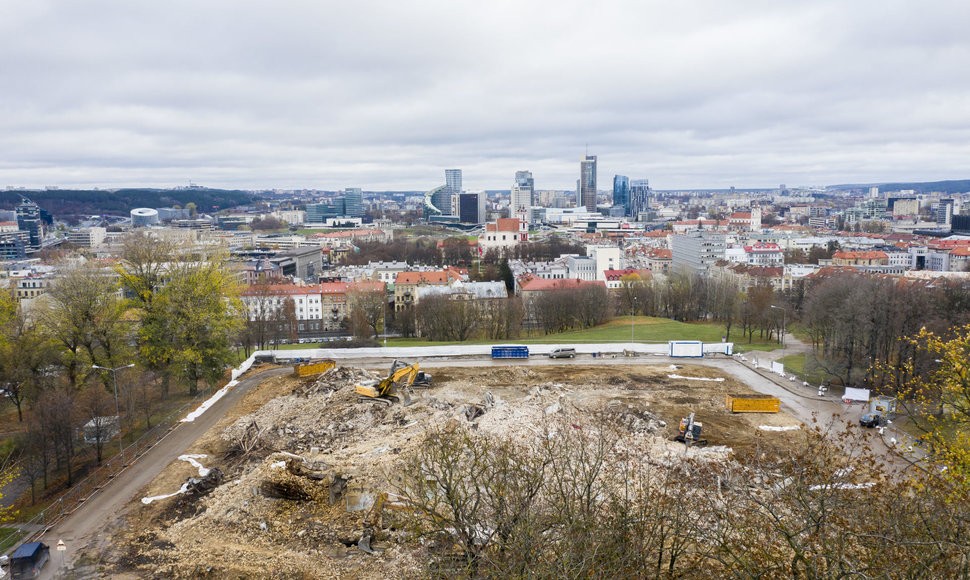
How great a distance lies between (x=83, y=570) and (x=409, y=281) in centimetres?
6727

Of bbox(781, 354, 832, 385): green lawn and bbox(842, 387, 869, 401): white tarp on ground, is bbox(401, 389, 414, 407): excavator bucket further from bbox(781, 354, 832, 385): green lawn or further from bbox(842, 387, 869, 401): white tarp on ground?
bbox(781, 354, 832, 385): green lawn

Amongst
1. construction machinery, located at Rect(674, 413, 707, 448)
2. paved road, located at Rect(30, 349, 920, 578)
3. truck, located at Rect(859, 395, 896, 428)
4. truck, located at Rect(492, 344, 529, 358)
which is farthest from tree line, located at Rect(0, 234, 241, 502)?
truck, located at Rect(859, 395, 896, 428)

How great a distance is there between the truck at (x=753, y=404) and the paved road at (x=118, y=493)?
2638 centimetres

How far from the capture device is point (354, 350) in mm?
43406

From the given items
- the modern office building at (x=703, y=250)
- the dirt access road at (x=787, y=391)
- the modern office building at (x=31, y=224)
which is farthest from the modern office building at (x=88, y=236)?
the dirt access road at (x=787, y=391)

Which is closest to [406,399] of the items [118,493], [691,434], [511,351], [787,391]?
[118,493]

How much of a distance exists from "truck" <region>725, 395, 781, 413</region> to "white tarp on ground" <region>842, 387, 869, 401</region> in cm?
481

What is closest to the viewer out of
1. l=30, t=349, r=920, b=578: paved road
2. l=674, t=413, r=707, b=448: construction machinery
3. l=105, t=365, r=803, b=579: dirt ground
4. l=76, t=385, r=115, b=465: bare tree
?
l=105, t=365, r=803, b=579: dirt ground

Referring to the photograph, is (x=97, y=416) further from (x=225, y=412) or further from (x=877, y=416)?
(x=877, y=416)

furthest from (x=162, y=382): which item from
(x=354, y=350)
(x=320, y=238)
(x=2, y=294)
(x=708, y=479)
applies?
(x=320, y=238)

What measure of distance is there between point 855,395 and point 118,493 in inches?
1388

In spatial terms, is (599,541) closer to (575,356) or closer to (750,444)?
(750,444)

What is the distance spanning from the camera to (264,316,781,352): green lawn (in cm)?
4875

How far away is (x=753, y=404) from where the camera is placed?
29.9 meters
